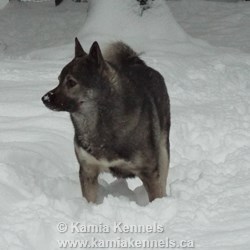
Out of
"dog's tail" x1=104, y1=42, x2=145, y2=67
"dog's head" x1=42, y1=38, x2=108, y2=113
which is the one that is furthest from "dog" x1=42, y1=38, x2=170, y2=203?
"dog's tail" x1=104, y1=42, x2=145, y2=67

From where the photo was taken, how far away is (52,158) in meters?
5.65

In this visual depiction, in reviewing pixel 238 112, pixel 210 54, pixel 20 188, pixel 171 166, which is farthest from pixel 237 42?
pixel 20 188

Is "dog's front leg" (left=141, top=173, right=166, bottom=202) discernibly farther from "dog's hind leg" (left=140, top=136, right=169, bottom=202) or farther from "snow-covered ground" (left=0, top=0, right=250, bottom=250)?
"snow-covered ground" (left=0, top=0, right=250, bottom=250)

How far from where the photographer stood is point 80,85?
4270mm

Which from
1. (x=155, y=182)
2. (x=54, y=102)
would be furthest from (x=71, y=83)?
(x=155, y=182)

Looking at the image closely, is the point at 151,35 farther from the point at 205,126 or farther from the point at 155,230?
the point at 155,230

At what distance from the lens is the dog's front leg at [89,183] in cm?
464

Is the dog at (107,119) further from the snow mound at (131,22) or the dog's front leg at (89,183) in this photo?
the snow mound at (131,22)

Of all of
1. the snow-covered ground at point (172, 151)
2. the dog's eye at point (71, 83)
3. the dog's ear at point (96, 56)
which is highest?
the dog's ear at point (96, 56)

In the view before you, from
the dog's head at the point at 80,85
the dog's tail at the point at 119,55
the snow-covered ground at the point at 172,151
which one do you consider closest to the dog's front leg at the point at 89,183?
the snow-covered ground at the point at 172,151

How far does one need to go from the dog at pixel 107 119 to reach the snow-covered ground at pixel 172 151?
248 mm

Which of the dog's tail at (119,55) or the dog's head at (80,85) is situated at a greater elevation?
the dog's head at (80,85)

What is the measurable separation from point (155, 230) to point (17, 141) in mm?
2296

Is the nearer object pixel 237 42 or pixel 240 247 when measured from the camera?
pixel 240 247
